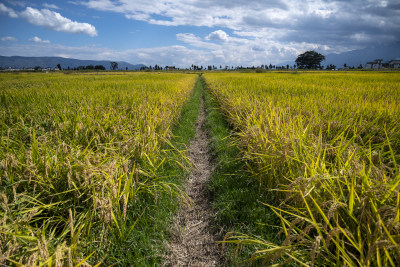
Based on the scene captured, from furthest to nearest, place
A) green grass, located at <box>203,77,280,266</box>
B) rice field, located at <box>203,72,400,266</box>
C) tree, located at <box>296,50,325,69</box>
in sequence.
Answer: tree, located at <box>296,50,325,69</box> → green grass, located at <box>203,77,280,266</box> → rice field, located at <box>203,72,400,266</box>

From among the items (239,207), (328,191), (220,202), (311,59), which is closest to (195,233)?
(220,202)

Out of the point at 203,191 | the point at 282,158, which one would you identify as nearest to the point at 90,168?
the point at 203,191

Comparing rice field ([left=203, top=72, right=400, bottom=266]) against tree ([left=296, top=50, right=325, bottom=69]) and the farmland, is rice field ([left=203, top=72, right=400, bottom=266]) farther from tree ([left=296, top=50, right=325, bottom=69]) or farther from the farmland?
tree ([left=296, top=50, right=325, bottom=69])

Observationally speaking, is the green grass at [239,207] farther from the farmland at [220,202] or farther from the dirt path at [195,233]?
the dirt path at [195,233]

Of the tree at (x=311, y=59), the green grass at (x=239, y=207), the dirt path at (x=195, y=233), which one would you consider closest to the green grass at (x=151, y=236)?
the dirt path at (x=195, y=233)

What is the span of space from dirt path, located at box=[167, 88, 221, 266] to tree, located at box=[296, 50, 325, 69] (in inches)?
4497

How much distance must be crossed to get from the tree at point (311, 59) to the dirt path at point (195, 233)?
114 m

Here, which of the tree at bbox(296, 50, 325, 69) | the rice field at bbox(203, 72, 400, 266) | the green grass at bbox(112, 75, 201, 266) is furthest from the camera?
the tree at bbox(296, 50, 325, 69)

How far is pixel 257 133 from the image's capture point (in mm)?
3127

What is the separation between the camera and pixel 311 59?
96688 mm

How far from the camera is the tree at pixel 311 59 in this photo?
95.9 metres

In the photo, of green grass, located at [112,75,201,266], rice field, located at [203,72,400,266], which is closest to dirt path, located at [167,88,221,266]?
green grass, located at [112,75,201,266]

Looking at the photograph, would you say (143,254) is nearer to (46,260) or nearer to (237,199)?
(46,260)

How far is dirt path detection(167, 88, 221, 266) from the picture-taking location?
1.98 meters
